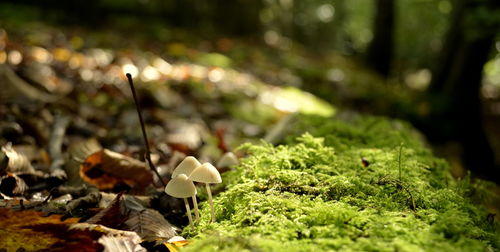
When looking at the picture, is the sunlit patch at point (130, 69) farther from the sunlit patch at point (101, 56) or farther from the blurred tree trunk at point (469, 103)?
the blurred tree trunk at point (469, 103)

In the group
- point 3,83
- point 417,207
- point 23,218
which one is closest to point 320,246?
point 417,207

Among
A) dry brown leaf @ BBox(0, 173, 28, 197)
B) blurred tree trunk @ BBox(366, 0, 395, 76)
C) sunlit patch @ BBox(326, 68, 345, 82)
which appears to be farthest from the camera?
blurred tree trunk @ BBox(366, 0, 395, 76)

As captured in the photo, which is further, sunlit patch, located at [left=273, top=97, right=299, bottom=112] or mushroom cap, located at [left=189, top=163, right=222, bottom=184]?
sunlit patch, located at [left=273, top=97, right=299, bottom=112]

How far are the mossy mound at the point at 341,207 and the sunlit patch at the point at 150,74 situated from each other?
3.37 m

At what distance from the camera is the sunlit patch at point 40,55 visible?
540cm

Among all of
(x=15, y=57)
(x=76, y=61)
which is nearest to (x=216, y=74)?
(x=76, y=61)

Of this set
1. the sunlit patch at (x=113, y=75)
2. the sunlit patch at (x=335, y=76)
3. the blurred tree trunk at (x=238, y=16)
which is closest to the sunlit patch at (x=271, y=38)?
the blurred tree trunk at (x=238, y=16)

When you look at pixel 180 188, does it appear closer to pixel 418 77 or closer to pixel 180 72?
pixel 180 72

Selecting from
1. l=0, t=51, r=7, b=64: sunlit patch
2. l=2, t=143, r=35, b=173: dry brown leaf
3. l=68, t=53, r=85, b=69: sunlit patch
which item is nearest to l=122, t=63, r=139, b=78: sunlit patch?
l=68, t=53, r=85, b=69: sunlit patch

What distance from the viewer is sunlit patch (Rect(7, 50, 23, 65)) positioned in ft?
15.8

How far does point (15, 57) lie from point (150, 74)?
1.59m

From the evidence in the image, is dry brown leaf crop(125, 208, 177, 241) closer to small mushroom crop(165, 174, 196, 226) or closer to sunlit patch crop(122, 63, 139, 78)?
small mushroom crop(165, 174, 196, 226)

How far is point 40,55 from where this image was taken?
555cm

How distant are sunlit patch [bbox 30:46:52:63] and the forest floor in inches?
0.9
